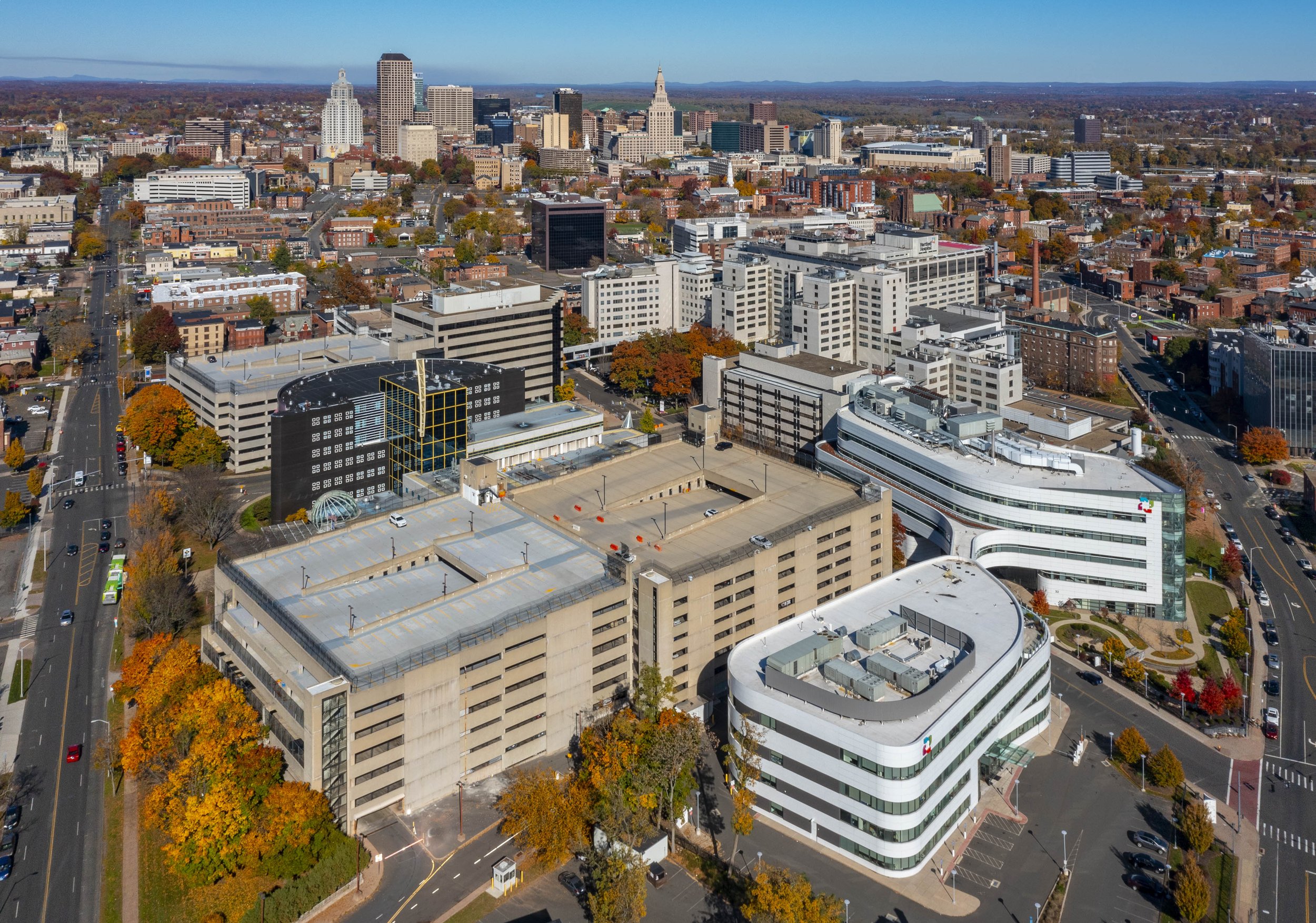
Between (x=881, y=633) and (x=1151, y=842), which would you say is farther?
(x=881, y=633)

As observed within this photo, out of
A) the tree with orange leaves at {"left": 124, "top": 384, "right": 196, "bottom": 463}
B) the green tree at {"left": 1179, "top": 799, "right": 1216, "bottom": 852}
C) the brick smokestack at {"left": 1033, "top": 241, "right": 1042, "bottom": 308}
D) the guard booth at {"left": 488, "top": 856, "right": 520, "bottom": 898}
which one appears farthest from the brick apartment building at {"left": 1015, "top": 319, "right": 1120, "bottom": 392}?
the guard booth at {"left": 488, "top": 856, "right": 520, "bottom": 898}

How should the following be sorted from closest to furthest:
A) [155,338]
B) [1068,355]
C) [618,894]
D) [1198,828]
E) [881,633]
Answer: [618,894], [1198,828], [881,633], [1068,355], [155,338]

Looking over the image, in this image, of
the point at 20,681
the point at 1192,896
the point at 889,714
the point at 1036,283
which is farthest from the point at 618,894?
the point at 1036,283

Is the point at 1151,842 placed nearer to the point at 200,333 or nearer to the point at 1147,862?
the point at 1147,862

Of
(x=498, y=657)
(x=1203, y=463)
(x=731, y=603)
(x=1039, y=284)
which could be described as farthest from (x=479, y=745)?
(x=1039, y=284)

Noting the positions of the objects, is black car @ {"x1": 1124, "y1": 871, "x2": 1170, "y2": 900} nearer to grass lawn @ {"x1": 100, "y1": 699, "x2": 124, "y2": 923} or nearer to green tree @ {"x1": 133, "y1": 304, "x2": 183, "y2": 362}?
grass lawn @ {"x1": 100, "y1": 699, "x2": 124, "y2": 923}

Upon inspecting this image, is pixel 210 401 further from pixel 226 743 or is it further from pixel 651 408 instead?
pixel 226 743

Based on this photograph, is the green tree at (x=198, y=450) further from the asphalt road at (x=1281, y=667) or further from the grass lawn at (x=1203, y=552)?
the asphalt road at (x=1281, y=667)
